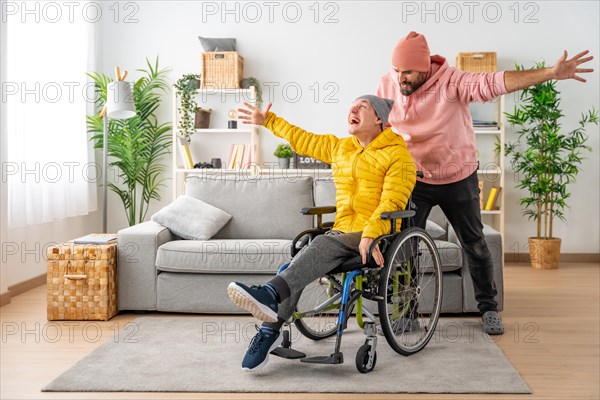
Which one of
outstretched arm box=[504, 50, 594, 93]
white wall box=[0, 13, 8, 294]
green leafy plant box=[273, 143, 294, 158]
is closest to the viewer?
outstretched arm box=[504, 50, 594, 93]

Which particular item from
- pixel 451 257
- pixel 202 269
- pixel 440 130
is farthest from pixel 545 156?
pixel 202 269

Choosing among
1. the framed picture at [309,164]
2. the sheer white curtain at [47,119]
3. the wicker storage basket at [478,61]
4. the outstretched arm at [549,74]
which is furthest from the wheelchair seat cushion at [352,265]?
the wicker storage basket at [478,61]

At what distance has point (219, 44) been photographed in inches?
241

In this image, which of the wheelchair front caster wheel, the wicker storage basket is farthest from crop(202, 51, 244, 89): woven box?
the wheelchair front caster wheel

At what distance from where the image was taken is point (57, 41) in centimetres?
541

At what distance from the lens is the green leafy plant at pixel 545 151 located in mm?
5816

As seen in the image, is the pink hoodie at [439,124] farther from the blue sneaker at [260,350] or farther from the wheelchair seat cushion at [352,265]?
the blue sneaker at [260,350]

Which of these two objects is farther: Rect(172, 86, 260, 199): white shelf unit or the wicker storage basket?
Rect(172, 86, 260, 199): white shelf unit

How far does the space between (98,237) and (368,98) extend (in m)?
1.87

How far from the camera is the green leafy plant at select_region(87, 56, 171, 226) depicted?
612 centimetres

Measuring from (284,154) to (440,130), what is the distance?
2.65 metres

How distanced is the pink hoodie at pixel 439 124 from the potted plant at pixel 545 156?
2480 millimetres

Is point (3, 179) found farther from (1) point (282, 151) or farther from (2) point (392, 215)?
(2) point (392, 215)

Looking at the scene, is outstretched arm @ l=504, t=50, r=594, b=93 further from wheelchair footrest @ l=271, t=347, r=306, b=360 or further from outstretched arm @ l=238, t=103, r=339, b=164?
wheelchair footrest @ l=271, t=347, r=306, b=360
